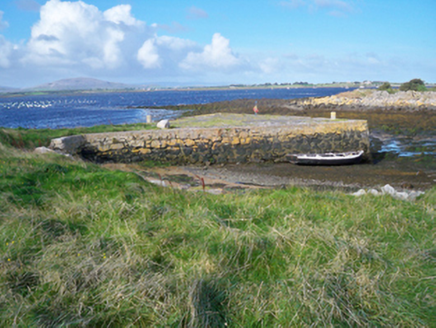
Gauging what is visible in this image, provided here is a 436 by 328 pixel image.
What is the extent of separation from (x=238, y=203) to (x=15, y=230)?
8.75ft

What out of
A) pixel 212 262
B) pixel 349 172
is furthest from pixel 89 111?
pixel 212 262

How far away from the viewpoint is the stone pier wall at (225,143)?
1544 centimetres

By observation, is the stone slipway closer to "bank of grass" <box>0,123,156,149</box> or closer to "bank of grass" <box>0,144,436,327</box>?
"bank of grass" <box>0,123,156,149</box>

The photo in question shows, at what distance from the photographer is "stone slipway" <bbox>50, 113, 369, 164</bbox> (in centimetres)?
1545

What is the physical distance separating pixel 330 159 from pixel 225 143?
4464 millimetres

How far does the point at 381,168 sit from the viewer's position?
1460 centimetres

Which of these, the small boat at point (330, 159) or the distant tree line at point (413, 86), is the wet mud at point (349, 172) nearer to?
the small boat at point (330, 159)

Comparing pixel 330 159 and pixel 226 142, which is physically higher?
pixel 226 142

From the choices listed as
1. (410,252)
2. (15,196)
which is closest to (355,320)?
(410,252)

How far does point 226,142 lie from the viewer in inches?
641

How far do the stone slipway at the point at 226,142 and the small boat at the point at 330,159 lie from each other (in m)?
1.19

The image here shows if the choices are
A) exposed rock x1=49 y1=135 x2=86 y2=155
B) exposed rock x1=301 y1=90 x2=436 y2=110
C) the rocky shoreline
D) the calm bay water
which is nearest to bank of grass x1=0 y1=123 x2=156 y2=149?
exposed rock x1=49 y1=135 x2=86 y2=155

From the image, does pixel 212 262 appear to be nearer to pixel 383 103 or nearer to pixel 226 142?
pixel 226 142

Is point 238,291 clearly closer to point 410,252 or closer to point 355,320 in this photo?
point 355,320
